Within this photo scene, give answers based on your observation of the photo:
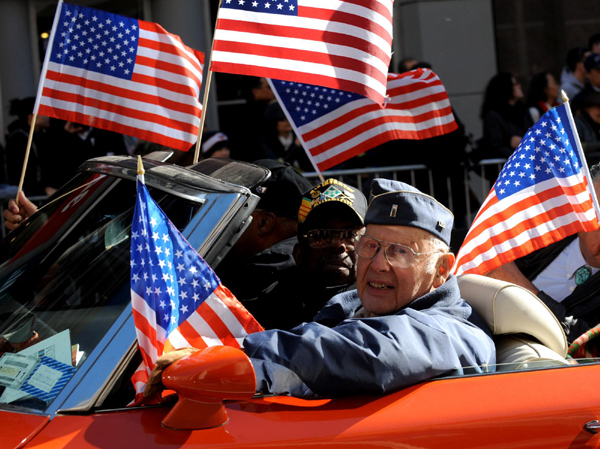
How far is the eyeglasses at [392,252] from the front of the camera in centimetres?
291

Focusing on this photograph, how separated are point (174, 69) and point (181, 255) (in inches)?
109

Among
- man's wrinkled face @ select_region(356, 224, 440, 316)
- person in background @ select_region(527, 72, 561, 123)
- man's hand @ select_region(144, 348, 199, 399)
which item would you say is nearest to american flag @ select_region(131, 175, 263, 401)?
man's hand @ select_region(144, 348, 199, 399)

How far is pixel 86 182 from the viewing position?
3.25 meters

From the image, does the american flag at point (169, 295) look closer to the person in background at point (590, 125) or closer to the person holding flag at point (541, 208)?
the person holding flag at point (541, 208)

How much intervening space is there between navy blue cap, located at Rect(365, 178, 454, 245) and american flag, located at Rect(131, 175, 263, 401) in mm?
628

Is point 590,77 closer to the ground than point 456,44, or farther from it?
closer to the ground

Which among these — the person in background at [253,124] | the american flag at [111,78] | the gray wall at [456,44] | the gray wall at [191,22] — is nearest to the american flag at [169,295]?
the american flag at [111,78]

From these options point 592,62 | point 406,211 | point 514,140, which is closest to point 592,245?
point 406,211

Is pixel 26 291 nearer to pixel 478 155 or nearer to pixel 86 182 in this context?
pixel 86 182

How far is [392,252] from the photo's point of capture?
294cm

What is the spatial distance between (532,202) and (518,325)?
40.3 inches

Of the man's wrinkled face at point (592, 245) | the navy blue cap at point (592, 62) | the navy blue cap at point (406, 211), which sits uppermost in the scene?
the navy blue cap at point (406, 211)

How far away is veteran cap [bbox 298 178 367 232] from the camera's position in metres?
3.76

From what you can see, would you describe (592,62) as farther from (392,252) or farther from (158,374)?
(158,374)
